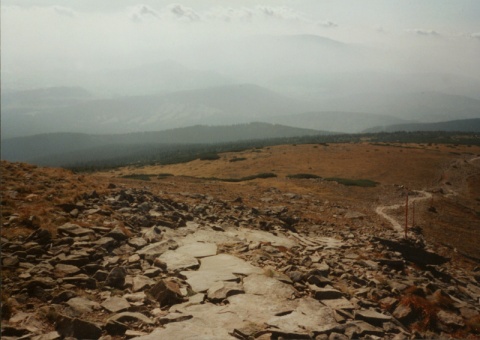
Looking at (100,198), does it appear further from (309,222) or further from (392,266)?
(392,266)

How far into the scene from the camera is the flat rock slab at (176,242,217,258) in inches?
543

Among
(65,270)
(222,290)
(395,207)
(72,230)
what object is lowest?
(395,207)

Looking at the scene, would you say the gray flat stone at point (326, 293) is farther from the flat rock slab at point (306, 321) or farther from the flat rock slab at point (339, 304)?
the flat rock slab at point (306, 321)

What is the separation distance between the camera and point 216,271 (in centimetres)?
1212

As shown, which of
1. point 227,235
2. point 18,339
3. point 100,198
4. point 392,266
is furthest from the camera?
point 100,198

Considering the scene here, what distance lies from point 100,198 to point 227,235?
7.64m

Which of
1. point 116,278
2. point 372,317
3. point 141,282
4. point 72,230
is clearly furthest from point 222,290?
point 72,230

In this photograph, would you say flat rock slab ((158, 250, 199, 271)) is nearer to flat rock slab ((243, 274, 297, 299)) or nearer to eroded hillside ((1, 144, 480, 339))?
eroded hillside ((1, 144, 480, 339))

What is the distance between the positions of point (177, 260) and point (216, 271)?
5.95 ft

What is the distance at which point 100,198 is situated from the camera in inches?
711

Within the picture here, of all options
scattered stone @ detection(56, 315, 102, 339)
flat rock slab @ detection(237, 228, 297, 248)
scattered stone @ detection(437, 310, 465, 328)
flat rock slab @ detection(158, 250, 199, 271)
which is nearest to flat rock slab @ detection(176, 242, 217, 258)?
flat rock slab @ detection(158, 250, 199, 271)

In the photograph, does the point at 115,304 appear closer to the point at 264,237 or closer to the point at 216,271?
the point at 216,271

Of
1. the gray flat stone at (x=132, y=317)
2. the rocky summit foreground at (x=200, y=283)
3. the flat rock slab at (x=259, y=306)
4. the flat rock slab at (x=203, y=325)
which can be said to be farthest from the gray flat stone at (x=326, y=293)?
the gray flat stone at (x=132, y=317)

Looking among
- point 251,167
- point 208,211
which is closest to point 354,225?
point 208,211
